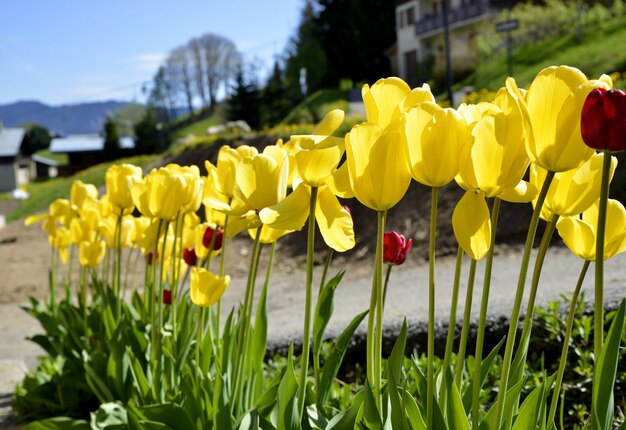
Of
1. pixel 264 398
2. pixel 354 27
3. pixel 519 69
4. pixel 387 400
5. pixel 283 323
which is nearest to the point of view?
pixel 387 400

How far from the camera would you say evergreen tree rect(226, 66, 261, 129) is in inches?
1377

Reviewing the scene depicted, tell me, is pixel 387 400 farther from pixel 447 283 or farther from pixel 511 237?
pixel 511 237

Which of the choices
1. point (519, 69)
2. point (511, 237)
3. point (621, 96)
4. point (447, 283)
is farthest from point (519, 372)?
point (519, 69)

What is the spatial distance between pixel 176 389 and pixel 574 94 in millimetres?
1673

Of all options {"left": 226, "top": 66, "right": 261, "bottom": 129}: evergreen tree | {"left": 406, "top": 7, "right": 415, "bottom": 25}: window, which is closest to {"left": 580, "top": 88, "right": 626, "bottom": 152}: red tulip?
{"left": 226, "top": 66, "right": 261, "bottom": 129}: evergreen tree

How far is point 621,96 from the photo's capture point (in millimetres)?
1005

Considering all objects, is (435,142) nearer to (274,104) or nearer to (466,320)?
(466,320)

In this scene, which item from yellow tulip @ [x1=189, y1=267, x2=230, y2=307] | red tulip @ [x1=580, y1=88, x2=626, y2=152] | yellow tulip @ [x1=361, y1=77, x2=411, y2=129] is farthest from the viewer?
yellow tulip @ [x1=189, y1=267, x2=230, y2=307]

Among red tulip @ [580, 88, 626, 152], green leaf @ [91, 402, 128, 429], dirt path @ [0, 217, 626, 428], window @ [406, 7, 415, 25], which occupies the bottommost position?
dirt path @ [0, 217, 626, 428]

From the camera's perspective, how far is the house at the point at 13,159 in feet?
176

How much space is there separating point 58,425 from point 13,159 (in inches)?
2226

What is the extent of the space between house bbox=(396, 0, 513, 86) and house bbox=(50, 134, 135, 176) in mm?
22814

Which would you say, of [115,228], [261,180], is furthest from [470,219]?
[115,228]

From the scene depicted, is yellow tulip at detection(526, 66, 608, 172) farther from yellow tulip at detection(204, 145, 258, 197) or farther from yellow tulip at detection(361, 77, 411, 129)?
yellow tulip at detection(204, 145, 258, 197)
